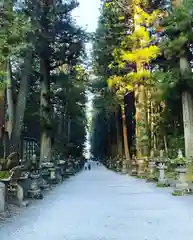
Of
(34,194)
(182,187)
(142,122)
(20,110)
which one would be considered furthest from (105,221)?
(142,122)

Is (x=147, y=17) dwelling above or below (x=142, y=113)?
above

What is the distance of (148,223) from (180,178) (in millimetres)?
5911

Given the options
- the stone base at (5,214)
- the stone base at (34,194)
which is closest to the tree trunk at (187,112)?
the stone base at (34,194)

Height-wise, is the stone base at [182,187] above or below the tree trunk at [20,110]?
below

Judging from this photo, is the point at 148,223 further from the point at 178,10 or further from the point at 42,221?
the point at 178,10

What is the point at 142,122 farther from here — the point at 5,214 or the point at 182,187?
the point at 5,214

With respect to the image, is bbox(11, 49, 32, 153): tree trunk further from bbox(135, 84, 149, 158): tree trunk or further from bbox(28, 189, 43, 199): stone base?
bbox(135, 84, 149, 158): tree trunk

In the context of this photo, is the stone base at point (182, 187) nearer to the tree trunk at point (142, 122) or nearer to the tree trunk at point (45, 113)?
the tree trunk at point (45, 113)

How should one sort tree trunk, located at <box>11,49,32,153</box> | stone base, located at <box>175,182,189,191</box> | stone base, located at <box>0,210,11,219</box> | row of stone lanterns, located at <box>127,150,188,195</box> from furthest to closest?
tree trunk, located at <box>11,49,32,153</box>
row of stone lanterns, located at <box>127,150,188,195</box>
stone base, located at <box>175,182,189,191</box>
stone base, located at <box>0,210,11,219</box>

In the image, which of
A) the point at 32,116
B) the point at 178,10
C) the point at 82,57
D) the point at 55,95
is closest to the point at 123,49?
the point at 82,57

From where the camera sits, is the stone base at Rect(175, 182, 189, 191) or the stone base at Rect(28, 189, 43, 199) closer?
the stone base at Rect(28, 189, 43, 199)

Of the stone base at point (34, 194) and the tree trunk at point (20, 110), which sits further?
the tree trunk at point (20, 110)

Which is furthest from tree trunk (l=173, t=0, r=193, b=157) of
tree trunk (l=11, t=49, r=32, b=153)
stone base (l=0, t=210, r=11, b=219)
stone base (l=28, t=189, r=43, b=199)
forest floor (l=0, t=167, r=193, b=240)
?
stone base (l=0, t=210, r=11, b=219)

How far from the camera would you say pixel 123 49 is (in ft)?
82.5
